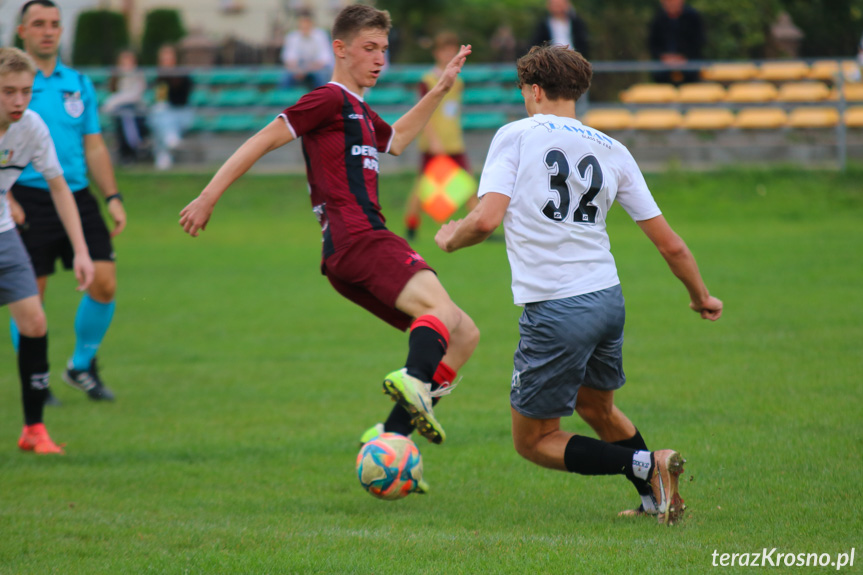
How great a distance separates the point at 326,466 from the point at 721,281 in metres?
6.12

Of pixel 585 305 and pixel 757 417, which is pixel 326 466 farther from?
pixel 757 417

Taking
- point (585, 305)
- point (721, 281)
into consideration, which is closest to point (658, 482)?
point (585, 305)

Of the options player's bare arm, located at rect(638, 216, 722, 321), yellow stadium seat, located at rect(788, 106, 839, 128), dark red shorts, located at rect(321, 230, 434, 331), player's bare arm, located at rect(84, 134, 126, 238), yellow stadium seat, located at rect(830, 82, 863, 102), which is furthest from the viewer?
yellow stadium seat, located at rect(788, 106, 839, 128)

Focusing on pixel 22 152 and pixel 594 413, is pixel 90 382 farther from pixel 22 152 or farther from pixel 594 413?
pixel 594 413

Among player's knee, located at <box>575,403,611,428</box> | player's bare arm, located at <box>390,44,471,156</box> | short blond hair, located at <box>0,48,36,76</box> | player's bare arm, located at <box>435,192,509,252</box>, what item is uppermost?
short blond hair, located at <box>0,48,36,76</box>

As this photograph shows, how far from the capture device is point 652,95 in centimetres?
1697

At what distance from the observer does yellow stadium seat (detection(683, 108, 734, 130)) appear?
1644cm

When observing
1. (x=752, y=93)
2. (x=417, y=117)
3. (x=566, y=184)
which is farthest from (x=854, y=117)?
(x=566, y=184)

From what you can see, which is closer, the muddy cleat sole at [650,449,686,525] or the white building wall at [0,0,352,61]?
the muddy cleat sole at [650,449,686,525]

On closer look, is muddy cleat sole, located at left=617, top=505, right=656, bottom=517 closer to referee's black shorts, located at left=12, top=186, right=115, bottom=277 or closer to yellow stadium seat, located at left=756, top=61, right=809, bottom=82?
referee's black shorts, located at left=12, top=186, right=115, bottom=277

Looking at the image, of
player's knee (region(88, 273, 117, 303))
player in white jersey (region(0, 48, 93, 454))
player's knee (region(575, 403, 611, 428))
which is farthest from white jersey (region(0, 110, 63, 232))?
player's knee (region(575, 403, 611, 428))

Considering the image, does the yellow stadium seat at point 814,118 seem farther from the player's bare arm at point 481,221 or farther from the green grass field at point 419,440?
the player's bare arm at point 481,221

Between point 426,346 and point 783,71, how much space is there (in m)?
14.9

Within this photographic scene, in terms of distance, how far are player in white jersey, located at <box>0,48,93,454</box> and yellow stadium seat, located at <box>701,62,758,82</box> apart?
41.0 feet
